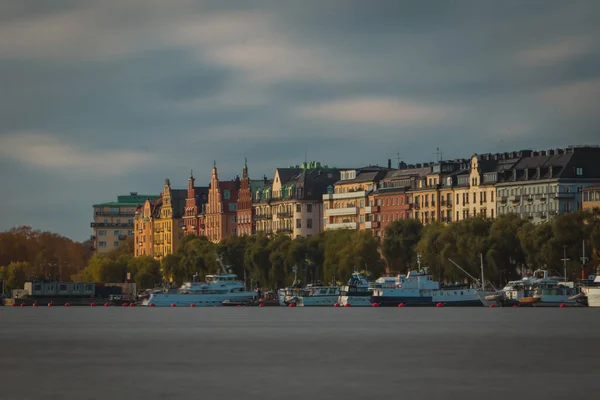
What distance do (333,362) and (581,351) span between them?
60.1 ft

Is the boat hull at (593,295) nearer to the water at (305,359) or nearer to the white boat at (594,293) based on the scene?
the white boat at (594,293)

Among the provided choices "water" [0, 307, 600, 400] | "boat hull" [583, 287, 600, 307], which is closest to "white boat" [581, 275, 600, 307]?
"boat hull" [583, 287, 600, 307]

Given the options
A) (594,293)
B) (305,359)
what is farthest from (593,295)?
(305,359)

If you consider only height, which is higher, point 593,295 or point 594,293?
point 594,293

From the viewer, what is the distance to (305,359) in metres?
102

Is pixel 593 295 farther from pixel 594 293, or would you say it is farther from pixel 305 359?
pixel 305 359

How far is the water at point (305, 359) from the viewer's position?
80688 mm

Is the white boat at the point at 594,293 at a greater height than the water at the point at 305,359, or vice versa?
the white boat at the point at 594,293

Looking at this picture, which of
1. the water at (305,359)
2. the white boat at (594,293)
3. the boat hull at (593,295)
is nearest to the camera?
the water at (305,359)

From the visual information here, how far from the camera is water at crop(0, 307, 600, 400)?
80688 mm

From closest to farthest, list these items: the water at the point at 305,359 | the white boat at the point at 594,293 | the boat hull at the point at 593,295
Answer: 1. the water at the point at 305,359
2. the white boat at the point at 594,293
3. the boat hull at the point at 593,295

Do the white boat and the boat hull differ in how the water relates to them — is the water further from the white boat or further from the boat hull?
the boat hull

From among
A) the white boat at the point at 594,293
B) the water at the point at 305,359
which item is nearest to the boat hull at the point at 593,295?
the white boat at the point at 594,293

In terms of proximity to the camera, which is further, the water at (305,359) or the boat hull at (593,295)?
the boat hull at (593,295)
